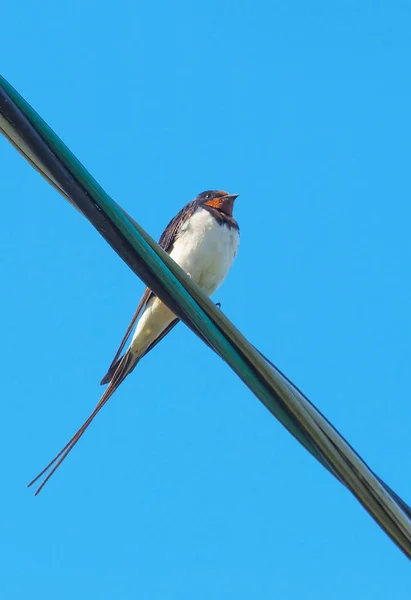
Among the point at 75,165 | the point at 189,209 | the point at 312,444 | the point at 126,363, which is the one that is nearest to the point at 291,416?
the point at 312,444

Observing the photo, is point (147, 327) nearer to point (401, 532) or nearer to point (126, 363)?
point (126, 363)

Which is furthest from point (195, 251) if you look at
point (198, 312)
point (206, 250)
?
point (198, 312)

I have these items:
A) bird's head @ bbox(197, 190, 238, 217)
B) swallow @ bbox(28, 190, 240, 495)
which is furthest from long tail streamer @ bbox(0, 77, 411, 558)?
bird's head @ bbox(197, 190, 238, 217)

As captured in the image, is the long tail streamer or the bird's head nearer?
the long tail streamer

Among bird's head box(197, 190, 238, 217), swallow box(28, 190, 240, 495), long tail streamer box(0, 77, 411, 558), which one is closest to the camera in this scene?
long tail streamer box(0, 77, 411, 558)

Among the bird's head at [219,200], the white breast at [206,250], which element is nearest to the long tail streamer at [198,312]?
the white breast at [206,250]

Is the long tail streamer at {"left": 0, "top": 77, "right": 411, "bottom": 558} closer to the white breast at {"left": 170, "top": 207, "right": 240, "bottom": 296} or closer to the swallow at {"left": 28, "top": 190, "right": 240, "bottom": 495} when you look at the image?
the swallow at {"left": 28, "top": 190, "right": 240, "bottom": 495}

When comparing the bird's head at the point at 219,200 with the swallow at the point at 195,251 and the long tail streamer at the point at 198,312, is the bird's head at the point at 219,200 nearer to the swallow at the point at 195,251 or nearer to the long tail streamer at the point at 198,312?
the swallow at the point at 195,251
